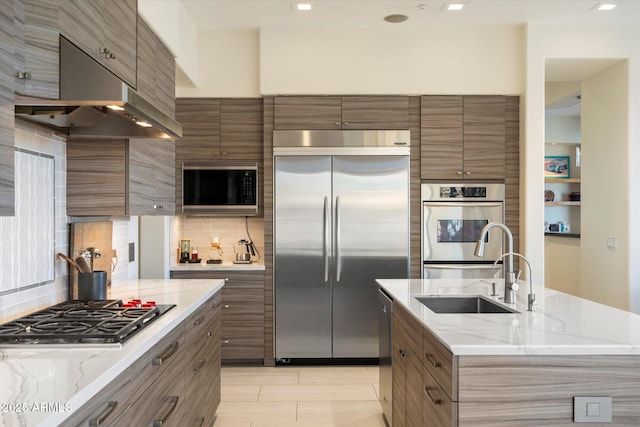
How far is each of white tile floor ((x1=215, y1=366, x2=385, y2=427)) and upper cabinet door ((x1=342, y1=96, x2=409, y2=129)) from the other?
2.14 m

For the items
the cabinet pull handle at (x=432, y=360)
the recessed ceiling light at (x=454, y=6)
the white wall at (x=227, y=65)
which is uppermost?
the recessed ceiling light at (x=454, y=6)

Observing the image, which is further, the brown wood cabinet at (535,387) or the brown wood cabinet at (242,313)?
the brown wood cabinet at (242,313)

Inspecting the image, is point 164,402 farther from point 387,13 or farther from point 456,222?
point 387,13

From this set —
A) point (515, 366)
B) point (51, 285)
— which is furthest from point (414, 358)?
point (51, 285)

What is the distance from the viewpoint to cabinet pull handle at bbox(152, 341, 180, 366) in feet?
6.55

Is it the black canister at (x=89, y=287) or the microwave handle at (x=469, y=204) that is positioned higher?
the microwave handle at (x=469, y=204)

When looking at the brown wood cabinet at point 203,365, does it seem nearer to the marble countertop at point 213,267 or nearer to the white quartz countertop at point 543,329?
the white quartz countertop at point 543,329

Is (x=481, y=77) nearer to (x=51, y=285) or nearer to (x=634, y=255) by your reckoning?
(x=634, y=255)

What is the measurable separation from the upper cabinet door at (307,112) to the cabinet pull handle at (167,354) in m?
2.79

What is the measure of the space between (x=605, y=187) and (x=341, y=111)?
2527mm

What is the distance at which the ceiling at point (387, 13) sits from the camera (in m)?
4.19

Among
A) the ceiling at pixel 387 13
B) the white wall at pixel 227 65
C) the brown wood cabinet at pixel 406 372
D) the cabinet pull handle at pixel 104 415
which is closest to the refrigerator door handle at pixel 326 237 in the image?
the white wall at pixel 227 65

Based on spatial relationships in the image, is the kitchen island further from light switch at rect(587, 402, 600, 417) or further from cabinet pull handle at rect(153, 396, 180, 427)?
cabinet pull handle at rect(153, 396, 180, 427)

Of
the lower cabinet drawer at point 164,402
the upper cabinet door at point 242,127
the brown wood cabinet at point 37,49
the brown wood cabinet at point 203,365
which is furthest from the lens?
the upper cabinet door at point 242,127
